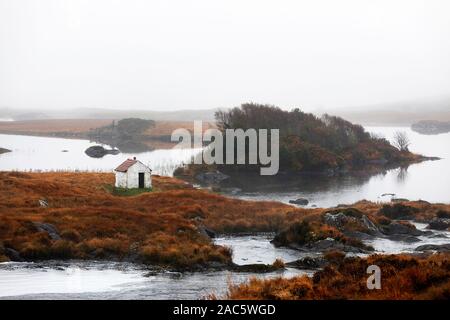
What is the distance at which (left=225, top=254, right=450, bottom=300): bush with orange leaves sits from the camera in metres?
16.6

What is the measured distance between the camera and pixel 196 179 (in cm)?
9869

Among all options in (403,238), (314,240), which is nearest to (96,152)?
(403,238)

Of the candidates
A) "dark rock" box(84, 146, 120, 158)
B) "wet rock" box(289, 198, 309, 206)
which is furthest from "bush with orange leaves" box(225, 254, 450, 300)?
"dark rock" box(84, 146, 120, 158)

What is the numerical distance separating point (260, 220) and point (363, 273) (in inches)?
1168

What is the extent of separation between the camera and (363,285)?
1842 cm

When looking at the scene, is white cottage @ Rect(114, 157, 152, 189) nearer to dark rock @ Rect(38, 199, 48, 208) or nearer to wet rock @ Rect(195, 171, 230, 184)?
dark rock @ Rect(38, 199, 48, 208)

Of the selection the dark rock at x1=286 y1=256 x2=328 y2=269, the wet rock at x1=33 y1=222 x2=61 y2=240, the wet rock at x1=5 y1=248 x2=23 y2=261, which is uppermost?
the wet rock at x1=33 y1=222 x2=61 y2=240

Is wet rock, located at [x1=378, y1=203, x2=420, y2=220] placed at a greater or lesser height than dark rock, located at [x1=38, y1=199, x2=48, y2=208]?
lesser

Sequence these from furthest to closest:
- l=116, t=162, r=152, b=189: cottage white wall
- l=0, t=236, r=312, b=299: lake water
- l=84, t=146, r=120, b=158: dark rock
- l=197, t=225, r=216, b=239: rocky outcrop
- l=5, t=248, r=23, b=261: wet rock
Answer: l=84, t=146, r=120, b=158: dark rock, l=116, t=162, r=152, b=189: cottage white wall, l=197, t=225, r=216, b=239: rocky outcrop, l=5, t=248, r=23, b=261: wet rock, l=0, t=236, r=312, b=299: lake water

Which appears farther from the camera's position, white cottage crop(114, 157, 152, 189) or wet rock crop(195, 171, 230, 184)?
wet rock crop(195, 171, 230, 184)

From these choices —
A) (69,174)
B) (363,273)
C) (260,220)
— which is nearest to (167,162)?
(69,174)

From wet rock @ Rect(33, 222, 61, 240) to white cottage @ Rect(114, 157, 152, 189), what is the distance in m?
22.3

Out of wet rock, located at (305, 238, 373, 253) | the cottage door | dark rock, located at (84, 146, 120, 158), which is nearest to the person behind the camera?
wet rock, located at (305, 238, 373, 253)
